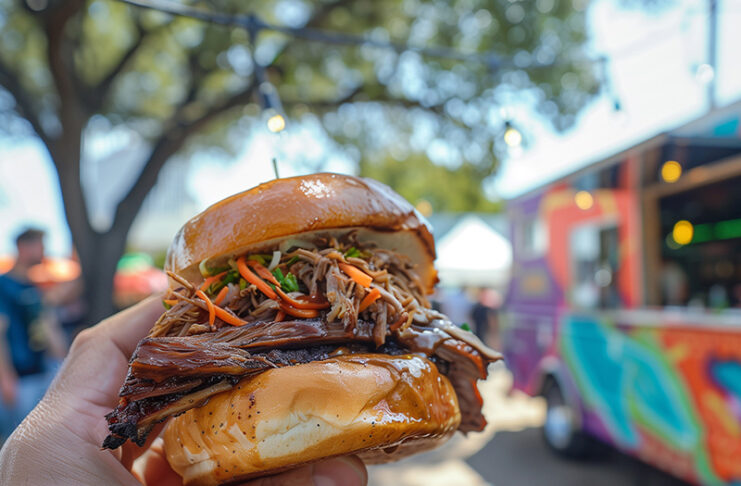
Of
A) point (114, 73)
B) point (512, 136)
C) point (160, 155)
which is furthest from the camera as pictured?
point (114, 73)

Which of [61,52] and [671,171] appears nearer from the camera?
[671,171]

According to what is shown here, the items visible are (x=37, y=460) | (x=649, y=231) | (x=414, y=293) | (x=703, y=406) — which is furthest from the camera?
(x=649, y=231)

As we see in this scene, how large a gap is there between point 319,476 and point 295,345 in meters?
0.52

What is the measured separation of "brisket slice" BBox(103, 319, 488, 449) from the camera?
1.49 metres

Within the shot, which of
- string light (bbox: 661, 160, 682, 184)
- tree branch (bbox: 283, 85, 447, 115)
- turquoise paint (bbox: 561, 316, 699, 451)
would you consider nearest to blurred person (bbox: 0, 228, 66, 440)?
tree branch (bbox: 283, 85, 447, 115)

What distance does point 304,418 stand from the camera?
1581 mm

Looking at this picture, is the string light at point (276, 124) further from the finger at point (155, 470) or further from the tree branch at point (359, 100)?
the tree branch at point (359, 100)

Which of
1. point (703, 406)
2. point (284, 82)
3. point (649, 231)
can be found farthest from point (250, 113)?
point (703, 406)

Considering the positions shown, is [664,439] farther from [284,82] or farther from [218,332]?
[284,82]

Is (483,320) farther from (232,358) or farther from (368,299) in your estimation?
(232,358)

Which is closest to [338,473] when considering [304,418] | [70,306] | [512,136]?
[304,418]

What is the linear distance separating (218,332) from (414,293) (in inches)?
33.8

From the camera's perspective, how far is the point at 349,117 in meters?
11.2

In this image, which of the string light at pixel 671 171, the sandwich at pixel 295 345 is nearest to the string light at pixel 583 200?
the string light at pixel 671 171
